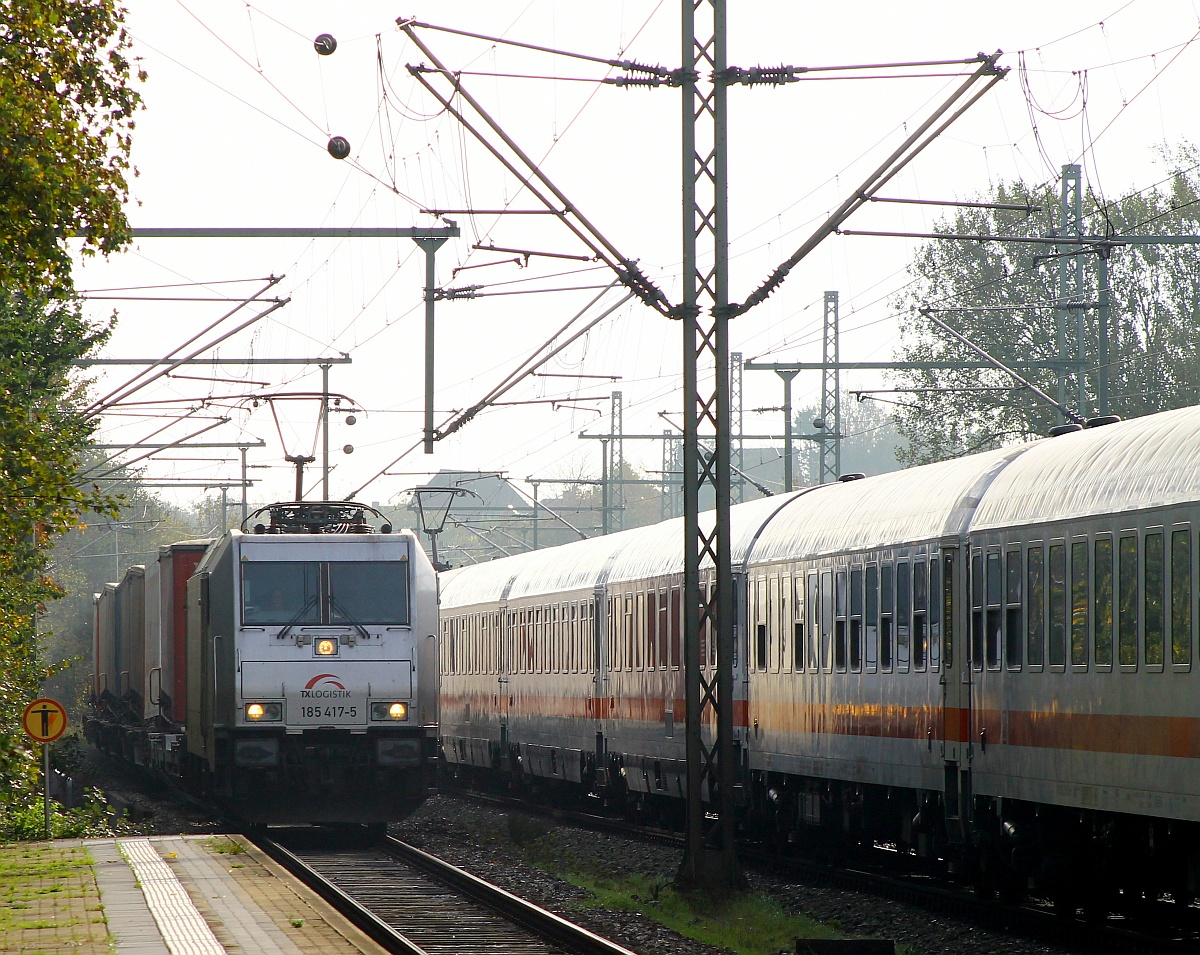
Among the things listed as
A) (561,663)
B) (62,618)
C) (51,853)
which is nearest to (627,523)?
(62,618)

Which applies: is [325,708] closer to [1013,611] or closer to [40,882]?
[40,882]

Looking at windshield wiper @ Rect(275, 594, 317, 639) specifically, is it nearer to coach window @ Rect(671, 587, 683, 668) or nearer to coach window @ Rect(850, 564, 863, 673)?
coach window @ Rect(671, 587, 683, 668)

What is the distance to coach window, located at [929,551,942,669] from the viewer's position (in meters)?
17.0

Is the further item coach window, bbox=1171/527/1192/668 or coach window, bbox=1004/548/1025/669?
coach window, bbox=1004/548/1025/669

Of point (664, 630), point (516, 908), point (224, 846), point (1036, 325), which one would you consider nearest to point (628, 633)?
point (664, 630)

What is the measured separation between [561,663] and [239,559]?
31.4ft

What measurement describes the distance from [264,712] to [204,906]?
6.68m

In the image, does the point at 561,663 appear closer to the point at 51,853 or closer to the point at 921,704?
the point at 51,853

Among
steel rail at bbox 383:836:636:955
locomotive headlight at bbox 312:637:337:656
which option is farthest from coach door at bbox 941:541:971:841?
locomotive headlight at bbox 312:637:337:656

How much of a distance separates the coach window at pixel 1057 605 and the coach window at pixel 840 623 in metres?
4.94

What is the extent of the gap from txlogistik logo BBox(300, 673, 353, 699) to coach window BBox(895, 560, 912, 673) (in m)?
6.87

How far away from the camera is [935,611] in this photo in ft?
56.3

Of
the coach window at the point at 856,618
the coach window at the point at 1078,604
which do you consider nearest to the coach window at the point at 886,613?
the coach window at the point at 856,618

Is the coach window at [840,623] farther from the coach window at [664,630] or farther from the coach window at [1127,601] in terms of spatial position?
the coach window at [1127,601]
